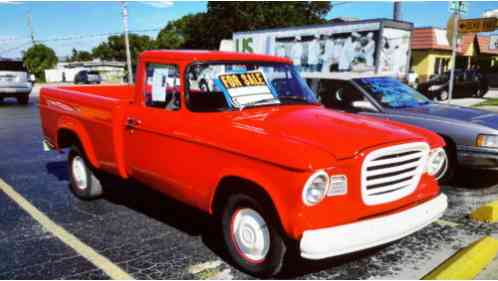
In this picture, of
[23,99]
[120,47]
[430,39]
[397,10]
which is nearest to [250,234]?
[397,10]

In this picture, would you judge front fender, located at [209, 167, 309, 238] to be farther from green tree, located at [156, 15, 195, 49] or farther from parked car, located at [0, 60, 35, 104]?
green tree, located at [156, 15, 195, 49]

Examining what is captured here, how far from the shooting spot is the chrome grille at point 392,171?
3.04 metres

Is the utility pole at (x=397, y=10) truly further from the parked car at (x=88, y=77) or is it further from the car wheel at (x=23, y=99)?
the parked car at (x=88, y=77)

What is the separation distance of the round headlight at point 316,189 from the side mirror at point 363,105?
11.6 feet

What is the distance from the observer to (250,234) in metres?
3.34

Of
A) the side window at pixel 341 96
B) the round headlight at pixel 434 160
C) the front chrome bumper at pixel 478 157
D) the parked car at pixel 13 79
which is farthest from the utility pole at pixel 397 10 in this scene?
the parked car at pixel 13 79

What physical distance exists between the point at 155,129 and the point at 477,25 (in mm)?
9911

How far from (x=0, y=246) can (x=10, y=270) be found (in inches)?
24.7

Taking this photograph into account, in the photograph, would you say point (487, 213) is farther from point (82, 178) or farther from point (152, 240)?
point (82, 178)

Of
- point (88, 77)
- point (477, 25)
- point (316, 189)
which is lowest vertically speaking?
point (316, 189)

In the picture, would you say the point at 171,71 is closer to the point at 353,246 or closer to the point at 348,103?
the point at 353,246

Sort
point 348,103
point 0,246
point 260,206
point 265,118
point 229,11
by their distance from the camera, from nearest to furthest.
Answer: point 260,206, point 265,118, point 0,246, point 348,103, point 229,11

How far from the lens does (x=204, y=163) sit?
3545mm

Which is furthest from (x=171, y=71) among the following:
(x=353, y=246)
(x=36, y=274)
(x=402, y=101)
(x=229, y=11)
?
(x=229, y=11)
